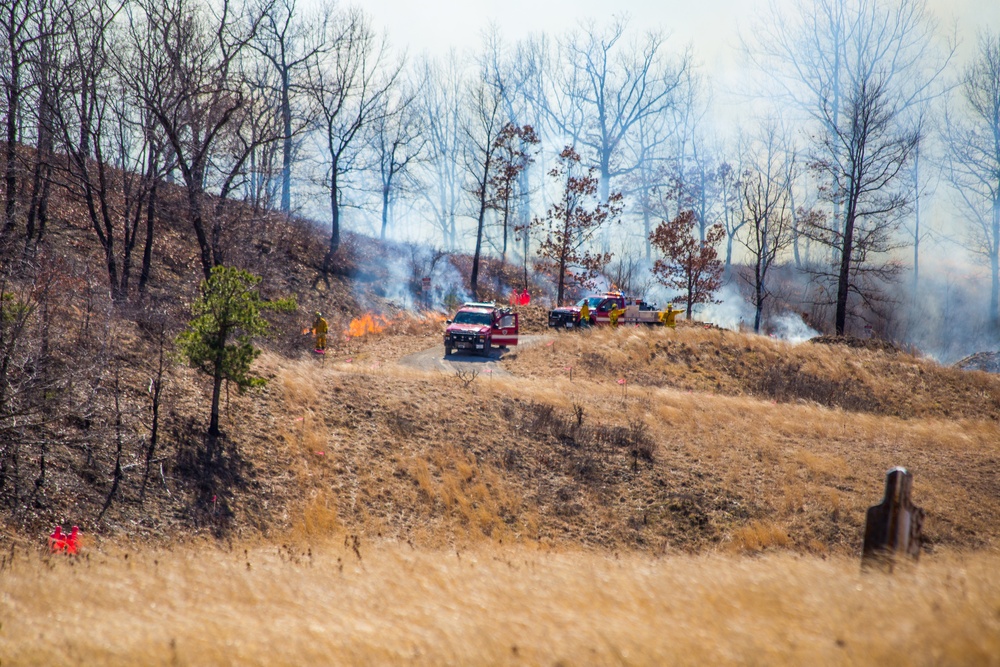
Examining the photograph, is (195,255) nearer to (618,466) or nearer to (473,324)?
(473,324)

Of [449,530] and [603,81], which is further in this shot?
[603,81]

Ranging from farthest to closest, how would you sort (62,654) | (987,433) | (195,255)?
(195,255) → (987,433) → (62,654)

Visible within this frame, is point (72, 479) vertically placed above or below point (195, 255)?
below

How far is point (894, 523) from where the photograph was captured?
7230 mm

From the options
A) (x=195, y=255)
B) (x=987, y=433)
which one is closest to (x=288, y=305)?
(x=195, y=255)

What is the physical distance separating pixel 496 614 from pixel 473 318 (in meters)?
20.1

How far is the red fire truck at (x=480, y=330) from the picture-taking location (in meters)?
25.0

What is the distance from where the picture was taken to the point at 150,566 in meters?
8.97

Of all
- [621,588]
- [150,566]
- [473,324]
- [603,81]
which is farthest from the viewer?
[603,81]

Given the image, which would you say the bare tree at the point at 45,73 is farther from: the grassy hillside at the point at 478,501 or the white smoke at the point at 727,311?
the white smoke at the point at 727,311

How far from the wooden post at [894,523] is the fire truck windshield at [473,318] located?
19251 mm

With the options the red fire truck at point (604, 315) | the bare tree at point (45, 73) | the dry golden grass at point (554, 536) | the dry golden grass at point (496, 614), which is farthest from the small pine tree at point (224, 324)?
the red fire truck at point (604, 315)

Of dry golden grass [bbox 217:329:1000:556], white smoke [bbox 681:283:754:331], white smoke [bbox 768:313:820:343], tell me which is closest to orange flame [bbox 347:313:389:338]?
dry golden grass [bbox 217:329:1000:556]

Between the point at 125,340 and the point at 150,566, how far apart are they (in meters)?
8.04
